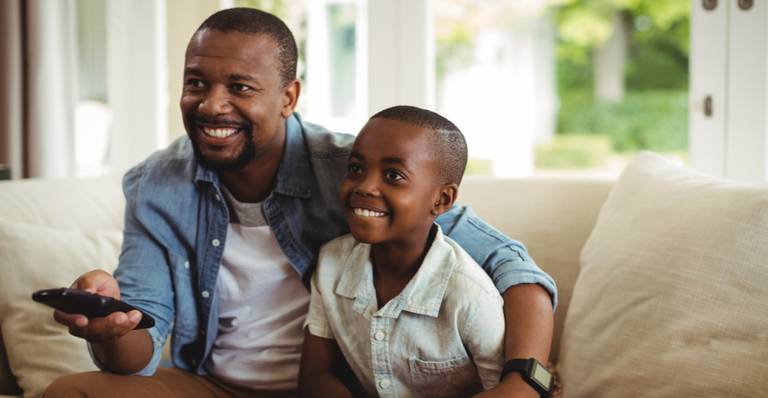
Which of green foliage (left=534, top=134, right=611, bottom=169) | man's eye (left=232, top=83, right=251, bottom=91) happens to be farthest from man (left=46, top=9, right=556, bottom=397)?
green foliage (left=534, top=134, right=611, bottom=169)

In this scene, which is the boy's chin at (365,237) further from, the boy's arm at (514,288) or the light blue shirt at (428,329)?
the boy's arm at (514,288)

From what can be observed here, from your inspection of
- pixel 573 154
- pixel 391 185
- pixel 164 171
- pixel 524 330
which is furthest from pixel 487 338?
pixel 573 154

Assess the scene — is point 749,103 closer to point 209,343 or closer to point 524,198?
point 524,198

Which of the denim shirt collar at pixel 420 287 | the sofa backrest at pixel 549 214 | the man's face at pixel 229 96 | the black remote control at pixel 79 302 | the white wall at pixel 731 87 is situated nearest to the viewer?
the black remote control at pixel 79 302

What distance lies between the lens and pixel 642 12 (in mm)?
8281

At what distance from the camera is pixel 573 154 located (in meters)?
7.78

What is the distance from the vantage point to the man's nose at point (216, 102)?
1030 mm

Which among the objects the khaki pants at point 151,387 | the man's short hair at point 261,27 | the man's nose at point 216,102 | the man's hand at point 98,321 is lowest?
the khaki pants at point 151,387

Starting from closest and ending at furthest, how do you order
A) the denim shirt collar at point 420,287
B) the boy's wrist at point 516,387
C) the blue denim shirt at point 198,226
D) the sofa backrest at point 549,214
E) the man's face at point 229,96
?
1. the boy's wrist at point 516,387
2. the denim shirt collar at point 420,287
3. the man's face at point 229,96
4. the blue denim shirt at point 198,226
5. the sofa backrest at point 549,214

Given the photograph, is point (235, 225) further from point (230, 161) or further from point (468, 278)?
point (468, 278)

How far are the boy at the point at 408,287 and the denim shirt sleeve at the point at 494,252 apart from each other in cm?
4

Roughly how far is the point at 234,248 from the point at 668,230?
0.92 meters

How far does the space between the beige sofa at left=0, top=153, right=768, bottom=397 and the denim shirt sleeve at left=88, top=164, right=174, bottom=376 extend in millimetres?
243

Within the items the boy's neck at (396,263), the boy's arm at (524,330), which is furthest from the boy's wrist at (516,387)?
the boy's neck at (396,263)
